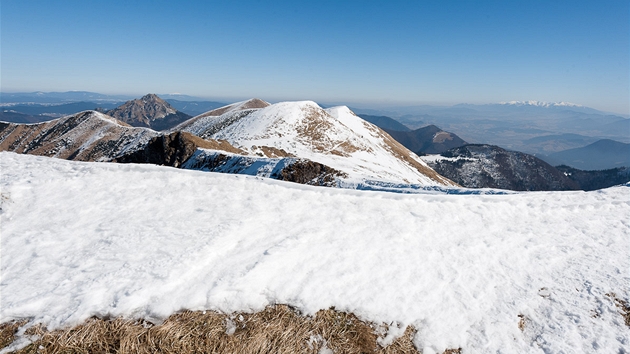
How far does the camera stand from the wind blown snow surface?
5.80 meters

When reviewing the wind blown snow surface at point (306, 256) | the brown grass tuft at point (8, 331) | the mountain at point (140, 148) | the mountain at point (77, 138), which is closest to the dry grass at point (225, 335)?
the brown grass tuft at point (8, 331)

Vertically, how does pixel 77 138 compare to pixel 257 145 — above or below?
below

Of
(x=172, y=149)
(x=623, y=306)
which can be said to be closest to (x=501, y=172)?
(x=172, y=149)

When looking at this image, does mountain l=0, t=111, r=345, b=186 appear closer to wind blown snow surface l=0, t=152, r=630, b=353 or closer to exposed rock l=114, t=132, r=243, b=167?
exposed rock l=114, t=132, r=243, b=167

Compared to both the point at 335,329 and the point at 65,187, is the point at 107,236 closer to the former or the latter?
the point at 65,187

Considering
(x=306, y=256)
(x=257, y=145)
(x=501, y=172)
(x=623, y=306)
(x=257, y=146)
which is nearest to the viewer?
(x=623, y=306)

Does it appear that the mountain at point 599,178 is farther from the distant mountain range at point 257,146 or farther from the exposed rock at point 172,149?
the exposed rock at point 172,149

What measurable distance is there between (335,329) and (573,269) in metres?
7.98

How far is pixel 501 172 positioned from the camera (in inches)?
6644

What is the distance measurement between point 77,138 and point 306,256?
322ft

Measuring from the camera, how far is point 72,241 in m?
7.11

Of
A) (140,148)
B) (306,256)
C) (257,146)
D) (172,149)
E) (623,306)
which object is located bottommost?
(140,148)

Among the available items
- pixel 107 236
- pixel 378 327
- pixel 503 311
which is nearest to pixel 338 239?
pixel 378 327

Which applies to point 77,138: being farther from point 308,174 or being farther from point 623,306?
point 623,306
